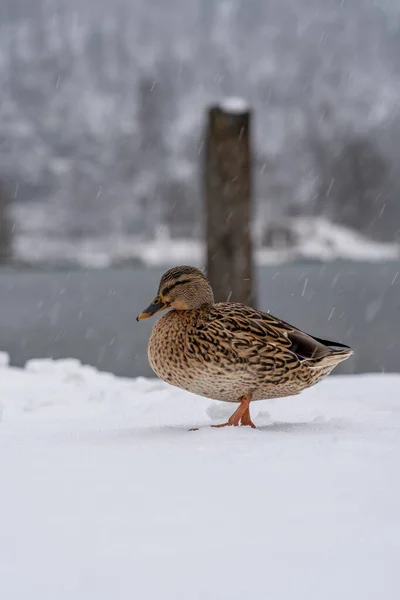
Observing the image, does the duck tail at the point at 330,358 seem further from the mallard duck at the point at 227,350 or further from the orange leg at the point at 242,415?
the orange leg at the point at 242,415

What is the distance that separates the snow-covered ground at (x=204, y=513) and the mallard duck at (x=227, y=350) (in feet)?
0.77

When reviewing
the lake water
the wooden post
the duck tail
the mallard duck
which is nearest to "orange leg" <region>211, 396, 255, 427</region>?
the mallard duck

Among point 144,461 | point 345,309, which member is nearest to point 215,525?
point 144,461

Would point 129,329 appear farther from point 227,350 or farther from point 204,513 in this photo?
point 204,513

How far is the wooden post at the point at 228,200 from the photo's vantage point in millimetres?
5805

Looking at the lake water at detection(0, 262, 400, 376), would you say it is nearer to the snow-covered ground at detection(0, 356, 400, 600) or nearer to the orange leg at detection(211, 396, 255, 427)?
the orange leg at detection(211, 396, 255, 427)

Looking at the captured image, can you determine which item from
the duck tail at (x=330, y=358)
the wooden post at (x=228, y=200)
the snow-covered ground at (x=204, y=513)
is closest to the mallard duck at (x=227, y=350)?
the duck tail at (x=330, y=358)

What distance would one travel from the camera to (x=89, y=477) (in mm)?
2420

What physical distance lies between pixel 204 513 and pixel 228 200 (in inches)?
158

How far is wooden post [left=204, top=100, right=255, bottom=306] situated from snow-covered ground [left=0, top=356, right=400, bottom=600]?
8.05ft

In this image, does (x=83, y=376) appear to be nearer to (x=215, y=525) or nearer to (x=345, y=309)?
(x=215, y=525)

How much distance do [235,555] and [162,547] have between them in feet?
0.61

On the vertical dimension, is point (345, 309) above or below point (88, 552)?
below

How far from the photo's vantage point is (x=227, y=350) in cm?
342
